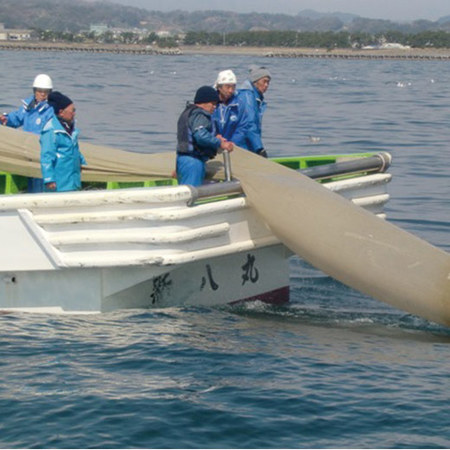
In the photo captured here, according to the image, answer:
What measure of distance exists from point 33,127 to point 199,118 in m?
2.58

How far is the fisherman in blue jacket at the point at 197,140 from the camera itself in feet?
31.4

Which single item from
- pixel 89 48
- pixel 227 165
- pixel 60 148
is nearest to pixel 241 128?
pixel 227 165

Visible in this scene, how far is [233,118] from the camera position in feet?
36.0

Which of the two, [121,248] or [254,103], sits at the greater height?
[254,103]

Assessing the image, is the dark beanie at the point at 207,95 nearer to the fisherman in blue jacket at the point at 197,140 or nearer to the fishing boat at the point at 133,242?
the fisherman in blue jacket at the point at 197,140

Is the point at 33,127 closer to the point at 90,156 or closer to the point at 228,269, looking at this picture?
the point at 90,156

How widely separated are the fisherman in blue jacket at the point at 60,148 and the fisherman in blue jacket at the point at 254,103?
1945 millimetres

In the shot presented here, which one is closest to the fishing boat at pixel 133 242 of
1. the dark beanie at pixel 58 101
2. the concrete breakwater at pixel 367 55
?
the dark beanie at pixel 58 101

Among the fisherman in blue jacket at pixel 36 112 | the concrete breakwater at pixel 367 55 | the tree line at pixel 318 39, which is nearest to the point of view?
the fisherman in blue jacket at pixel 36 112

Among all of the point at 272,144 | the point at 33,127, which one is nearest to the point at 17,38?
the point at 272,144

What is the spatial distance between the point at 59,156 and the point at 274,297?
7.85ft

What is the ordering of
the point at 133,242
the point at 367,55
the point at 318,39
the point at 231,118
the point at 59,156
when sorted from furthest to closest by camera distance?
1. the point at 318,39
2. the point at 367,55
3. the point at 231,118
4. the point at 59,156
5. the point at 133,242

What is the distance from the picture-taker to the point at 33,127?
11547 millimetres

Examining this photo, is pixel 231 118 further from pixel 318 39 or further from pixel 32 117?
pixel 318 39
